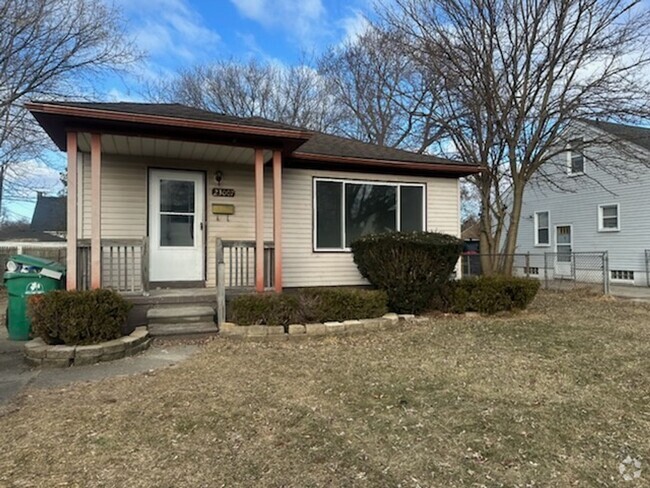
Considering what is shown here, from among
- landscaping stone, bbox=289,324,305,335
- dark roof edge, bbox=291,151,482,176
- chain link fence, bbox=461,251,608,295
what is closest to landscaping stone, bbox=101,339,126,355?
landscaping stone, bbox=289,324,305,335

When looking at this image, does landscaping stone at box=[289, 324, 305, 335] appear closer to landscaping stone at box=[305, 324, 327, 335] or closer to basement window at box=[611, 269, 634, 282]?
landscaping stone at box=[305, 324, 327, 335]

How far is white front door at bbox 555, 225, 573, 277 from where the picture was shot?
16891mm

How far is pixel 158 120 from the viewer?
580cm

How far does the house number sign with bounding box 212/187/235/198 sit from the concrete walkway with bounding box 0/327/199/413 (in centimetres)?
301

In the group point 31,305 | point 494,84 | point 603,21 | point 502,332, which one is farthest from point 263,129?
point 603,21

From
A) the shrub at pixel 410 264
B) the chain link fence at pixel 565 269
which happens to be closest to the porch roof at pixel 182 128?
the shrub at pixel 410 264

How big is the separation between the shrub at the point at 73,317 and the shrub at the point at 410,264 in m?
3.79

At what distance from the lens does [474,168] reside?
9.15 metres

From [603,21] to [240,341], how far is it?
34.4 ft

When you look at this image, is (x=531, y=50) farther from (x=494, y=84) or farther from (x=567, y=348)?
(x=567, y=348)

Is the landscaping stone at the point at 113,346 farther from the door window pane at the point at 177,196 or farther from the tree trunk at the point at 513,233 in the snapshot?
the tree trunk at the point at 513,233

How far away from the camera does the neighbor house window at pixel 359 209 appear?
8.43 m

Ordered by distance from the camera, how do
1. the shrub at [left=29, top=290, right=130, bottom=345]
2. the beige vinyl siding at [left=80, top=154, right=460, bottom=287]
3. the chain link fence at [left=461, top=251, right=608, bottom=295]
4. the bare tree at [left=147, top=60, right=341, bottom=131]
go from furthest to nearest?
the bare tree at [left=147, top=60, right=341, bottom=131] → the chain link fence at [left=461, top=251, right=608, bottom=295] → the beige vinyl siding at [left=80, top=154, right=460, bottom=287] → the shrub at [left=29, top=290, right=130, bottom=345]

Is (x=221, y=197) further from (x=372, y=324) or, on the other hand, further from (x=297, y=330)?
(x=372, y=324)
